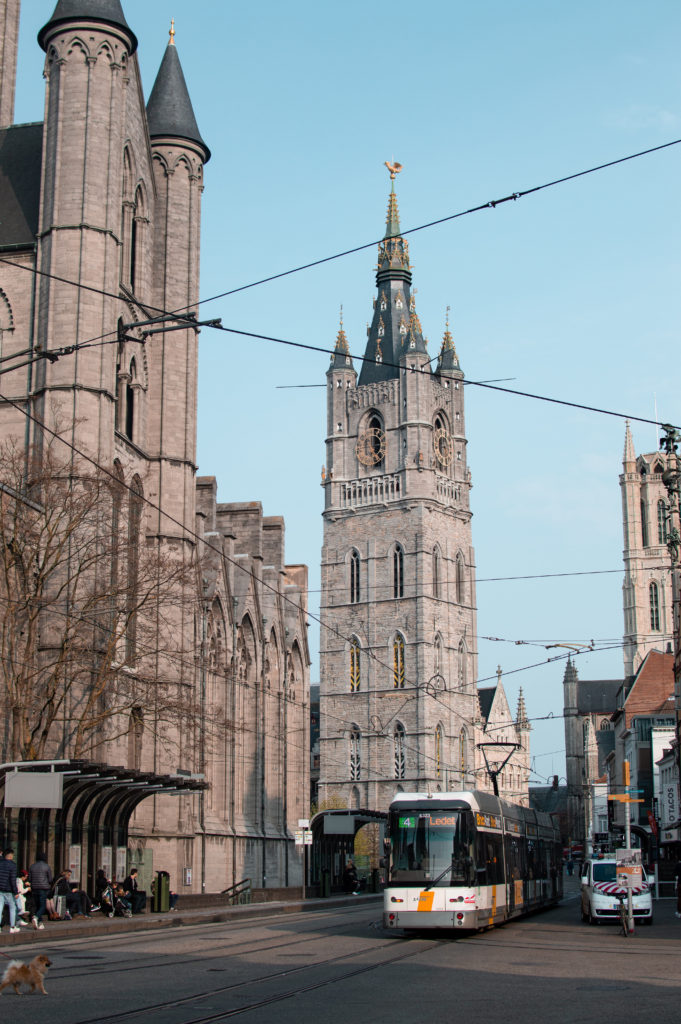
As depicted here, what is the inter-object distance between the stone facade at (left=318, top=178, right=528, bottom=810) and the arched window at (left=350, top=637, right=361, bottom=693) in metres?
0.10

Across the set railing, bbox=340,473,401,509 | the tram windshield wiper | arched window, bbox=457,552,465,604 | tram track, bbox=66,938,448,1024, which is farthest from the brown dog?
arched window, bbox=457,552,465,604

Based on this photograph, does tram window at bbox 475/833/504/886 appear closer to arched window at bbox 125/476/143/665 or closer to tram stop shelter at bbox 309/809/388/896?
arched window at bbox 125/476/143/665

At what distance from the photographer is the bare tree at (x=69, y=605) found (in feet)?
83.6

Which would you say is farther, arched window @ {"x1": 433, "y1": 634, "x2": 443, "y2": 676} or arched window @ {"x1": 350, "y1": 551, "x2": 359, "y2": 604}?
arched window @ {"x1": 350, "y1": 551, "x2": 359, "y2": 604}

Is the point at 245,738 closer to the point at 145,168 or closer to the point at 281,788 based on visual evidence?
the point at 281,788

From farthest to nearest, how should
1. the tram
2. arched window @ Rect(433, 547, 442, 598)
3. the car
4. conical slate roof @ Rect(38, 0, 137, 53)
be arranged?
arched window @ Rect(433, 547, 442, 598), conical slate roof @ Rect(38, 0, 137, 53), the car, the tram

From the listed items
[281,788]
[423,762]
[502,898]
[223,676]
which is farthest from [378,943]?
[423,762]

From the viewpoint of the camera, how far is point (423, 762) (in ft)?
307

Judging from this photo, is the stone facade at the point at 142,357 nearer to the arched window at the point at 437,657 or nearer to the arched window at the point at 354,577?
the arched window at the point at 437,657

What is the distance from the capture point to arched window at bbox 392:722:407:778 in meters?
94.7

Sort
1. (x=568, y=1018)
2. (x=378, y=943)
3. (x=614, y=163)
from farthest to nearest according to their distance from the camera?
(x=378, y=943) < (x=614, y=163) < (x=568, y=1018)

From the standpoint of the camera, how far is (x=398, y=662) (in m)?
97.4

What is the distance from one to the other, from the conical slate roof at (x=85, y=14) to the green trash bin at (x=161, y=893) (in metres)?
21.2

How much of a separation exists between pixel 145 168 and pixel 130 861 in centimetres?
1949
